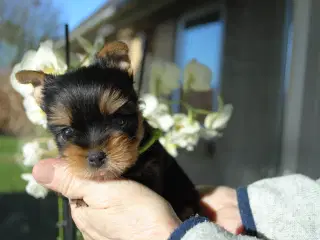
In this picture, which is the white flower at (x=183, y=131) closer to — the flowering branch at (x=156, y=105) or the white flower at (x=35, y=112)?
the flowering branch at (x=156, y=105)

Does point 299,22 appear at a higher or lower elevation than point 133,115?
higher

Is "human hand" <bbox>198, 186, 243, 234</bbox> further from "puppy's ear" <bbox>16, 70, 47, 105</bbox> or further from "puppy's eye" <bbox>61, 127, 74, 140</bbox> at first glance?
"puppy's ear" <bbox>16, 70, 47, 105</bbox>

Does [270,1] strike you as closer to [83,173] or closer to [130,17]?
[130,17]

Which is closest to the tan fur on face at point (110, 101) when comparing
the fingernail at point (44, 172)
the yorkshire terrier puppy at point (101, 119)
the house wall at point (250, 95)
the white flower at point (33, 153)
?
the yorkshire terrier puppy at point (101, 119)

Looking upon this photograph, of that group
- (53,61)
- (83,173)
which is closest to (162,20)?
(53,61)

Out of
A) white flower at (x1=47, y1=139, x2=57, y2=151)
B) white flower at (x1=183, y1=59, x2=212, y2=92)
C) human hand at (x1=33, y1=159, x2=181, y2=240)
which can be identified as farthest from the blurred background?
human hand at (x1=33, y1=159, x2=181, y2=240)

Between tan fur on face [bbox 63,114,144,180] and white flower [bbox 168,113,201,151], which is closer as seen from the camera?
tan fur on face [bbox 63,114,144,180]

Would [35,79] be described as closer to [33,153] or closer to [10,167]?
[33,153]
